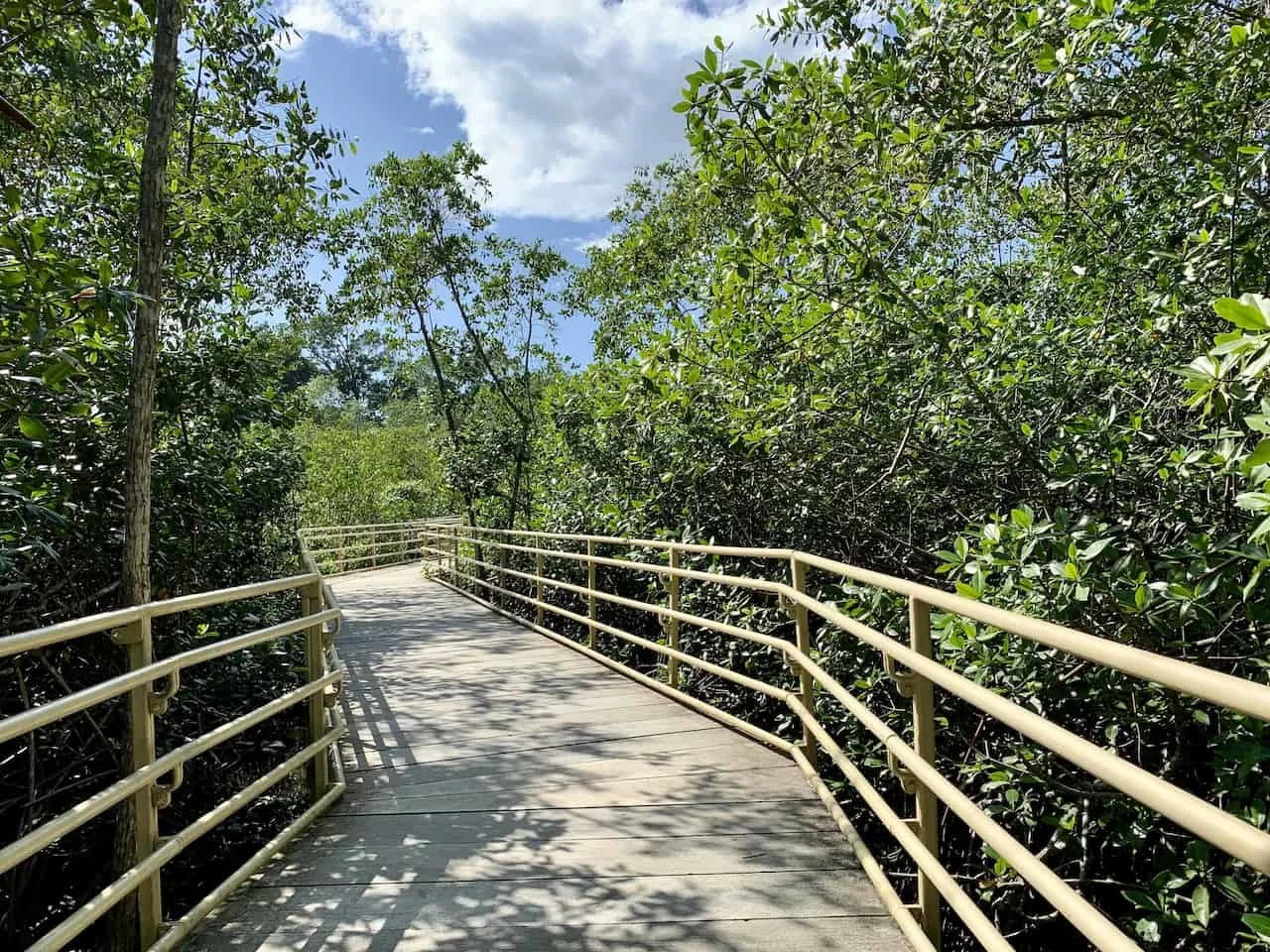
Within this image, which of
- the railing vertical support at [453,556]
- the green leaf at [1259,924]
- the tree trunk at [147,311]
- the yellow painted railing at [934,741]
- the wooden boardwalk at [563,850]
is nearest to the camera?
the yellow painted railing at [934,741]

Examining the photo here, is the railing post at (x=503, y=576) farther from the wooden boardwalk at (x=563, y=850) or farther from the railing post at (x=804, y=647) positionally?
the railing post at (x=804, y=647)

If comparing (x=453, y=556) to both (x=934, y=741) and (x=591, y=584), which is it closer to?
(x=591, y=584)

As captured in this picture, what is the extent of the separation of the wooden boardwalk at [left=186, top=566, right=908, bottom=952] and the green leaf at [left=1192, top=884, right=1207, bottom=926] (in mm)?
787

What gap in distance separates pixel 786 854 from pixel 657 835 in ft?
1.75

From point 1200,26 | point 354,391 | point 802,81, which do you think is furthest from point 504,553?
point 354,391

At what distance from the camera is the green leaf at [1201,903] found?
2215mm

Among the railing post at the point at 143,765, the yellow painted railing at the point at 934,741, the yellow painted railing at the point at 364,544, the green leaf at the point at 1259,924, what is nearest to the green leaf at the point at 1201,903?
the yellow painted railing at the point at 934,741

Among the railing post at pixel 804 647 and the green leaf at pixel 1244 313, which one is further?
the railing post at pixel 804 647

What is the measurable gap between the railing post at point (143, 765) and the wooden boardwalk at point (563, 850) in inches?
6.1

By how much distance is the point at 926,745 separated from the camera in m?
2.37

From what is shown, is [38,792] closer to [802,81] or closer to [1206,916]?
[1206,916]

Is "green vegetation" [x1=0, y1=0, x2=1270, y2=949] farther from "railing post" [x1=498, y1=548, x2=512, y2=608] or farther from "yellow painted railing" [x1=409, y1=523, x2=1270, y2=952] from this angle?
"railing post" [x1=498, y1=548, x2=512, y2=608]

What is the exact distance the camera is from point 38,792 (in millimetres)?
4117

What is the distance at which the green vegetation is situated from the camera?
2920 mm
